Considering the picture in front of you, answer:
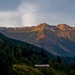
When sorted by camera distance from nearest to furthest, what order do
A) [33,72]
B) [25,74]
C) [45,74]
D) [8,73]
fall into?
[8,73], [25,74], [33,72], [45,74]

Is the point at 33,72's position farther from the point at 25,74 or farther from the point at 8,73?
the point at 8,73

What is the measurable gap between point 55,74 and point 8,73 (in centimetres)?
9694

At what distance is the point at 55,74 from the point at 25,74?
1670 inches

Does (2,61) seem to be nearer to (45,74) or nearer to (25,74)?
(25,74)

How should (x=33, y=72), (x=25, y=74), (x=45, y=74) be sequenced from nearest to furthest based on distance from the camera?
(x=25, y=74) → (x=33, y=72) → (x=45, y=74)

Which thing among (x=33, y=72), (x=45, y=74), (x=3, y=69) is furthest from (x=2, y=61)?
(x=45, y=74)

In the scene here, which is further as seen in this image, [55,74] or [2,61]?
[55,74]

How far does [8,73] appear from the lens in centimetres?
8881

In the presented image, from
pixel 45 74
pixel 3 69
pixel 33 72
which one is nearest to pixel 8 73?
pixel 3 69

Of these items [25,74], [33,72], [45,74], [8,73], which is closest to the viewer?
[8,73]

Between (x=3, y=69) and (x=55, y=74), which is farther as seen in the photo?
(x=55, y=74)

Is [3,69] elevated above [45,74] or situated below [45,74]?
above

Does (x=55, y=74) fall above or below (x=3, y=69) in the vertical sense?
below

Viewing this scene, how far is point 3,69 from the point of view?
3526 inches
